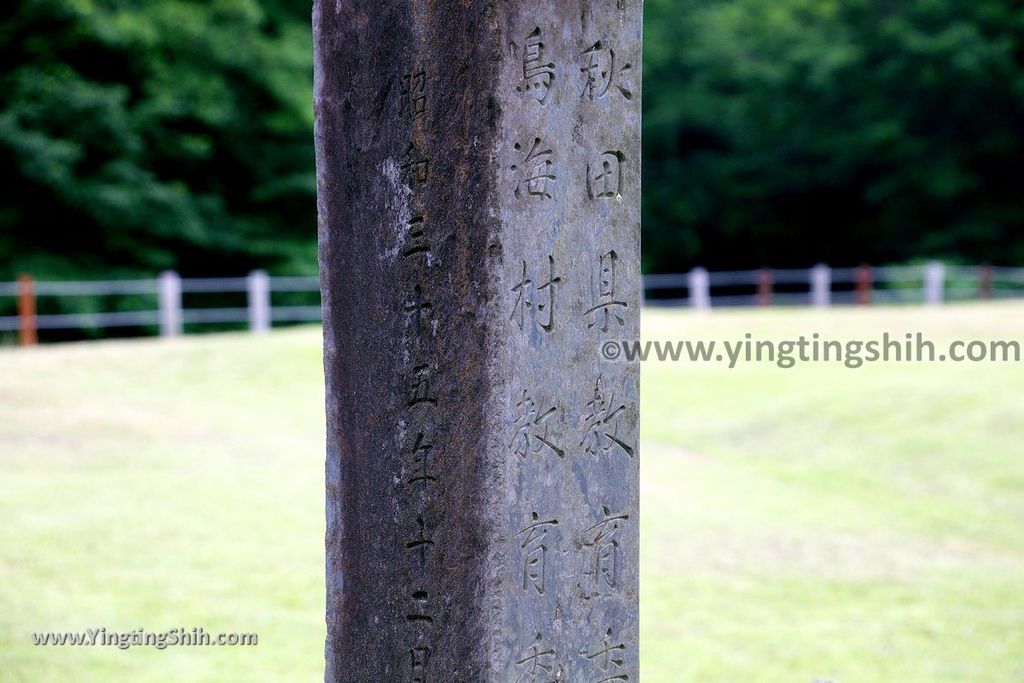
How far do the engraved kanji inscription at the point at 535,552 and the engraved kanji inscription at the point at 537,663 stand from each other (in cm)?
14

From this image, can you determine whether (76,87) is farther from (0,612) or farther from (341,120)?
(341,120)

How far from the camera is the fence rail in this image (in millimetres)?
15547

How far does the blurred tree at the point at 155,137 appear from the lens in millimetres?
17219

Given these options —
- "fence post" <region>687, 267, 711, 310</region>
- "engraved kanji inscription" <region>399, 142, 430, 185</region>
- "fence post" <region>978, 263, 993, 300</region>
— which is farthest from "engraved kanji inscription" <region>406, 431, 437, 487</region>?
"fence post" <region>978, 263, 993, 300</region>

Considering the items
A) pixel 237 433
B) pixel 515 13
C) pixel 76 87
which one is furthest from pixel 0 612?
pixel 76 87

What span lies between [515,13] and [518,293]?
66 cm

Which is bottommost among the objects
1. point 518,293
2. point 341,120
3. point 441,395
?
point 441,395

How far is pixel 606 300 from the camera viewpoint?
280 centimetres

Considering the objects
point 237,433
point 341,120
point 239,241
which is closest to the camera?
point 341,120

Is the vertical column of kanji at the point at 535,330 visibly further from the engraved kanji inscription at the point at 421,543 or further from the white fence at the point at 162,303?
the white fence at the point at 162,303

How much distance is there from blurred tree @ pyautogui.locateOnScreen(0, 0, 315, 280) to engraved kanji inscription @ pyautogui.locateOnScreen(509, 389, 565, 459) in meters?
16.0

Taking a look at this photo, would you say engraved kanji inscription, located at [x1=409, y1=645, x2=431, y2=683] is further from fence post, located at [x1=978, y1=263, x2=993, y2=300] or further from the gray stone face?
fence post, located at [x1=978, y1=263, x2=993, y2=300]

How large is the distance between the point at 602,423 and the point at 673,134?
80.2ft

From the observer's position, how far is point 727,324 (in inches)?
568
